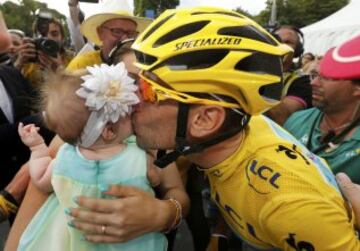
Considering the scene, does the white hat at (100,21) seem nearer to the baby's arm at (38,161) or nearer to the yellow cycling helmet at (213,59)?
the baby's arm at (38,161)

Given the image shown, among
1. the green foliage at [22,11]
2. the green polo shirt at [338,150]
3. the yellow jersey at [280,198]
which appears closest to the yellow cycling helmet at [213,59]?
the yellow jersey at [280,198]

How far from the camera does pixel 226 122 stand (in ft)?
4.99

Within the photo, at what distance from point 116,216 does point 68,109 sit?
551 millimetres

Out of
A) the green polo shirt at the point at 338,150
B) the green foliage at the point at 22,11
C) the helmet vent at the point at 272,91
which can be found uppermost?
the helmet vent at the point at 272,91

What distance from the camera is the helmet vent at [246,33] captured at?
1436 mm

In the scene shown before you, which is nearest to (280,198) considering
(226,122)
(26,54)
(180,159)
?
(226,122)

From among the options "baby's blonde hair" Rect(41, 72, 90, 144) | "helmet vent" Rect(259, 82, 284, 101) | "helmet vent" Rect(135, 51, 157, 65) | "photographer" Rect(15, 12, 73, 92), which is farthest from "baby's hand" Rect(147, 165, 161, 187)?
"photographer" Rect(15, 12, 73, 92)

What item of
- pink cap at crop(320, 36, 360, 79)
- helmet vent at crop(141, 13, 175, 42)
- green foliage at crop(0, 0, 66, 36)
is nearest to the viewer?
helmet vent at crop(141, 13, 175, 42)

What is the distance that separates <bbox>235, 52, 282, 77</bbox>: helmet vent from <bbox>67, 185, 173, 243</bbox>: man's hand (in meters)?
0.66

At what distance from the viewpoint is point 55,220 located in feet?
5.65

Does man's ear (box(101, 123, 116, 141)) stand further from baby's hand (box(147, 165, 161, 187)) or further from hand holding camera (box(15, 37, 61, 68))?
hand holding camera (box(15, 37, 61, 68))

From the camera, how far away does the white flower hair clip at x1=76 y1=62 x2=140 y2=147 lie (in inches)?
65.7

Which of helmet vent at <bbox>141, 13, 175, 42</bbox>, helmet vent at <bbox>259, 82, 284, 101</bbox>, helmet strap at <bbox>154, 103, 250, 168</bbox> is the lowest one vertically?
helmet strap at <bbox>154, 103, 250, 168</bbox>

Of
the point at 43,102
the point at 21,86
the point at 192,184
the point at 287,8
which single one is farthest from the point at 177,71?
the point at 287,8
